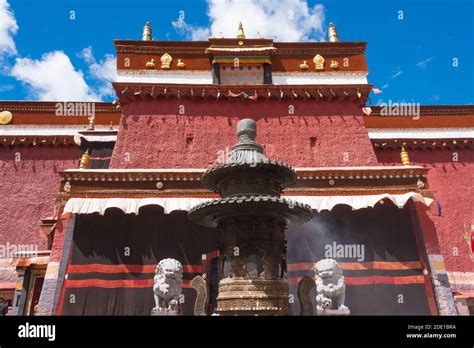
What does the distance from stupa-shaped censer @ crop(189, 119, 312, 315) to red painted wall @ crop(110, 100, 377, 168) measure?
8.80 m

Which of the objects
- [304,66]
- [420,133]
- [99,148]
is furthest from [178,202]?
[420,133]

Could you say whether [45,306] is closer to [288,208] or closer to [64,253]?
[64,253]

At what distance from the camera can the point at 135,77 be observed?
1775 cm

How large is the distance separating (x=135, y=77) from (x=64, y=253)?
352 inches

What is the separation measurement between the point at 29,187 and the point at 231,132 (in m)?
10.7

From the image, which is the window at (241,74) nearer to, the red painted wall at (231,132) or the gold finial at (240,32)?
the red painted wall at (231,132)

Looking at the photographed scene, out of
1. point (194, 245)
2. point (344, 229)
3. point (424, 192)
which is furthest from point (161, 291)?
point (424, 192)

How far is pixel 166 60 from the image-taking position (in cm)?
1823

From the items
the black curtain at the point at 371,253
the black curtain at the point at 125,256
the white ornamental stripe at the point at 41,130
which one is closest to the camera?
the black curtain at the point at 125,256

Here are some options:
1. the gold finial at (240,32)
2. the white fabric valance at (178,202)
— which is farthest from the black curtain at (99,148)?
the gold finial at (240,32)

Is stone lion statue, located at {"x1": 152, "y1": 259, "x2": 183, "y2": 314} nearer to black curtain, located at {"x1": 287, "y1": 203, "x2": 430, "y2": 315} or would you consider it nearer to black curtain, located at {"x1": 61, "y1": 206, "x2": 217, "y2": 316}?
black curtain, located at {"x1": 61, "y1": 206, "x2": 217, "y2": 316}

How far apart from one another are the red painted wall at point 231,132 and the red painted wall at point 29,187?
17.4ft

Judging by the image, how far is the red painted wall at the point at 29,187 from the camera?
17984mm
